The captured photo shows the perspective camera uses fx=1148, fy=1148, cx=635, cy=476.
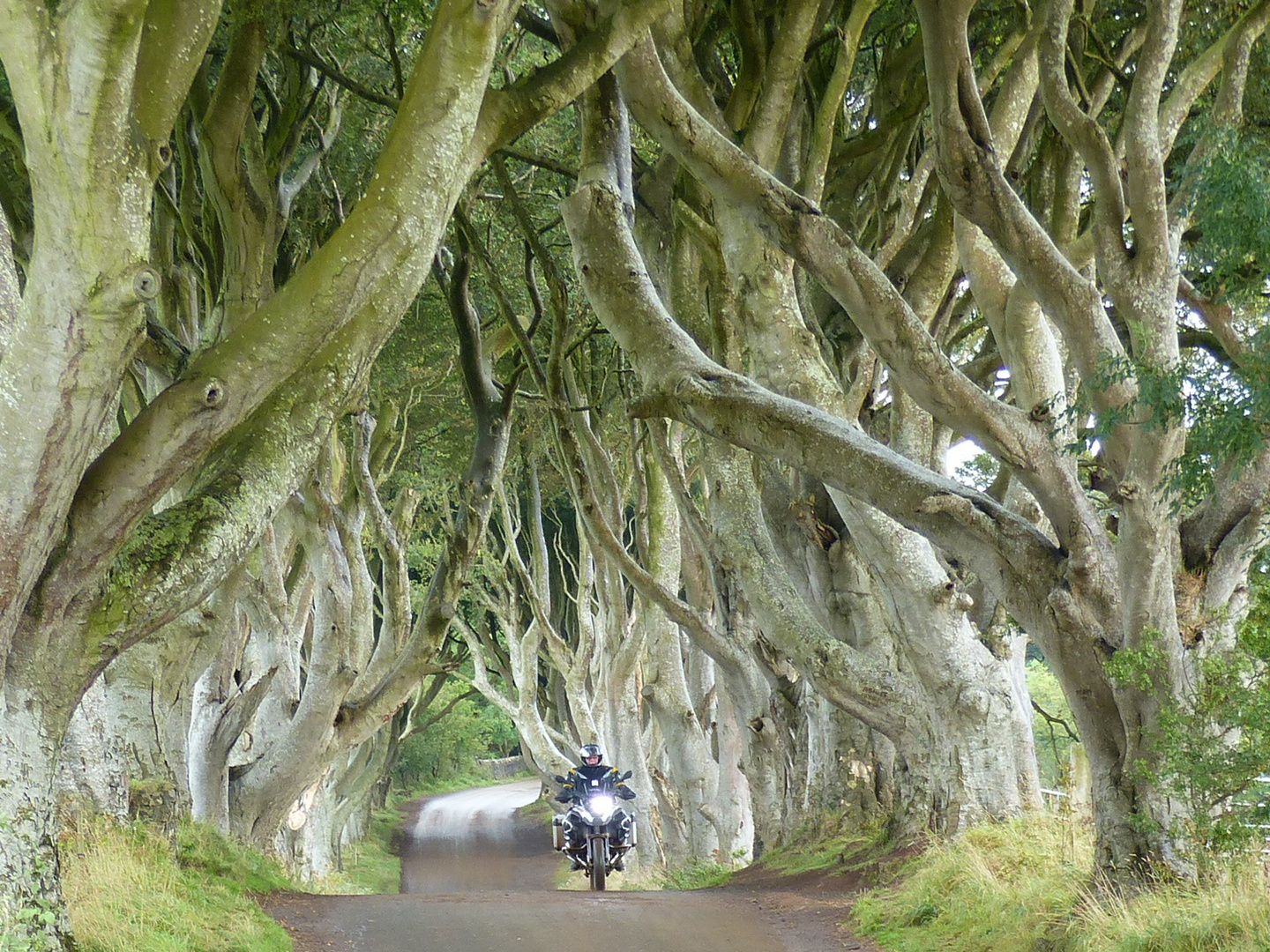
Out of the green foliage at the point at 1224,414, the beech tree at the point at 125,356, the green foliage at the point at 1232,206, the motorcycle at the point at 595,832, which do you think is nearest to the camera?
the beech tree at the point at 125,356

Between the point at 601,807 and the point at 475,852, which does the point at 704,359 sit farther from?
the point at 475,852

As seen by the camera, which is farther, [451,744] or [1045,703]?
[451,744]

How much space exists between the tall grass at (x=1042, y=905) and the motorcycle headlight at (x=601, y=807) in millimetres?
4047

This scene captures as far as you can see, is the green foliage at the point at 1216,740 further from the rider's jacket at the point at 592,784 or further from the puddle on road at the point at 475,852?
the puddle on road at the point at 475,852

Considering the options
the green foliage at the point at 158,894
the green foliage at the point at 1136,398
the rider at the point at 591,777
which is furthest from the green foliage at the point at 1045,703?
the green foliage at the point at 158,894

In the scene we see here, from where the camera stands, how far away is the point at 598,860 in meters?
12.2

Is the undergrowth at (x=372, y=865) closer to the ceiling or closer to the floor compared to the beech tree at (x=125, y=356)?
closer to the floor

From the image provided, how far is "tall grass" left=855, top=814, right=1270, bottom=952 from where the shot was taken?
5199 mm

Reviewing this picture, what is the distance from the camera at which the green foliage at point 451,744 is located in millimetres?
42219

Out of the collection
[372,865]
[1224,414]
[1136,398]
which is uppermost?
[1136,398]

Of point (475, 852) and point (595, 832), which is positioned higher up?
point (595, 832)

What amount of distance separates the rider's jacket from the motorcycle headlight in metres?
0.25

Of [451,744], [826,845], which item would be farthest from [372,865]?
[451,744]

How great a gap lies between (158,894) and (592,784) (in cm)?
625
